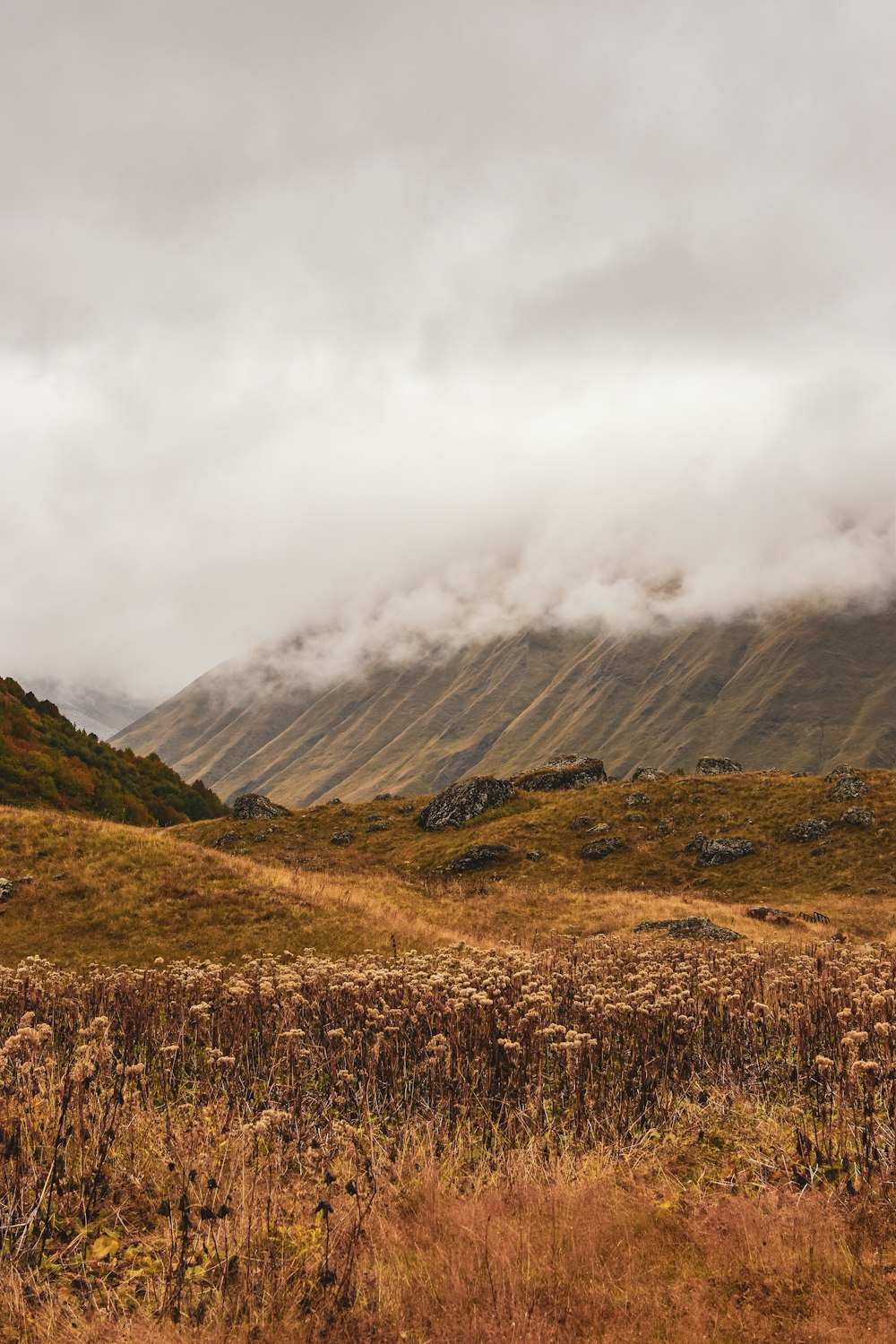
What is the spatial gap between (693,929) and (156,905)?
66.5 ft

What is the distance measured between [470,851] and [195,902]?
29.9m

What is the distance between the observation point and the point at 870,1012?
10.0m

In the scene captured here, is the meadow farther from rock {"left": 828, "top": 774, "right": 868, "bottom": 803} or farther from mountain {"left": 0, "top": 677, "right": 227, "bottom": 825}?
rock {"left": 828, "top": 774, "right": 868, "bottom": 803}

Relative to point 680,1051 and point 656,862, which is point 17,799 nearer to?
point 656,862

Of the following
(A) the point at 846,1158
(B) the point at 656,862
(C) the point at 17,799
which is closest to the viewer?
(A) the point at 846,1158

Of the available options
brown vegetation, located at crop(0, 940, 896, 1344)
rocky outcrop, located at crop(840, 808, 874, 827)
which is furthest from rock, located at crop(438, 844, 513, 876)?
brown vegetation, located at crop(0, 940, 896, 1344)

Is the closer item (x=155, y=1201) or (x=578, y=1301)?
(x=578, y=1301)

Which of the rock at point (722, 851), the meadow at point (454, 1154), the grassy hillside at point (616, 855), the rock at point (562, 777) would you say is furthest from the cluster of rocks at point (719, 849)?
the meadow at point (454, 1154)

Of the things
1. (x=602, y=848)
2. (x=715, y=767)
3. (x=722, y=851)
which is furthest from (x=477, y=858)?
(x=715, y=767)

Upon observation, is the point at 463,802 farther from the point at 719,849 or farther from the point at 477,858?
the point at 719,849

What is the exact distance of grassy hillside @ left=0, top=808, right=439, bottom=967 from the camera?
23.0 meters

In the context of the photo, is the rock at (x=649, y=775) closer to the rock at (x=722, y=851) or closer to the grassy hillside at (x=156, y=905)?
the rock at (x=722, y=851)

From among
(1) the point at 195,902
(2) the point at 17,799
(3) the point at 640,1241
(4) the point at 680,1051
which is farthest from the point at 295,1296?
(2) the point at 17,799

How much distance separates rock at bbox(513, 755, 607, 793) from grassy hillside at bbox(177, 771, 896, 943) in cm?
515
